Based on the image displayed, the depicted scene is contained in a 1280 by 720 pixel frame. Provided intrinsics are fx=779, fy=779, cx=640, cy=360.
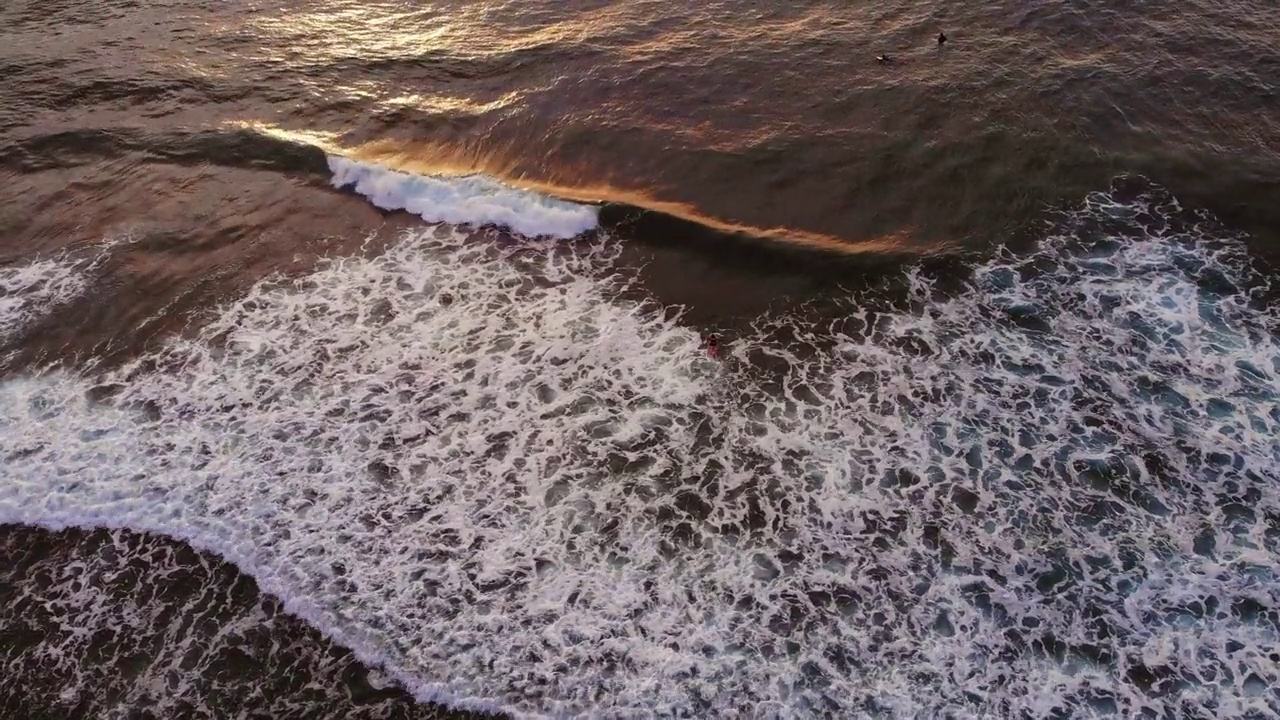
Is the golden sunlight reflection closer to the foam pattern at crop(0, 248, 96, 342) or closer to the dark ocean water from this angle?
the dark ocean water

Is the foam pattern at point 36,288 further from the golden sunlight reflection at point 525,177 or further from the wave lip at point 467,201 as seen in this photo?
the wave lip at point 467,201

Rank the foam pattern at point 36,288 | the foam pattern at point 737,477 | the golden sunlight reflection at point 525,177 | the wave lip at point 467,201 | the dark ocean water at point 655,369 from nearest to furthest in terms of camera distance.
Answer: the foam pattern at point 737,477 < the dark ocean water at point 655,369 < the foam pattern at point 36,288 < the golden sunlight reflection at point 525,177 < the wave lip at point 467,201

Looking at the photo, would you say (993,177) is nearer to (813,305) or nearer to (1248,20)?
(813,305)

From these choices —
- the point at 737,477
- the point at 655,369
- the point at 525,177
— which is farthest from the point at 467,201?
the point at 737,477

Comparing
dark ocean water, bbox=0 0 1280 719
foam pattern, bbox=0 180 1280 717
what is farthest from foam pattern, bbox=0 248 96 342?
foam pattern, bbox=0 180 1280 717

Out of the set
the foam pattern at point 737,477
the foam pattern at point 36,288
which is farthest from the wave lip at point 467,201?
the foam pattern at point 36,288

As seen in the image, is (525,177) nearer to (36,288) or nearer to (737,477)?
(737,477)

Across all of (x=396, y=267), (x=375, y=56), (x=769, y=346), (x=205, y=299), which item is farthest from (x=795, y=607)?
(x=375, y=56)
